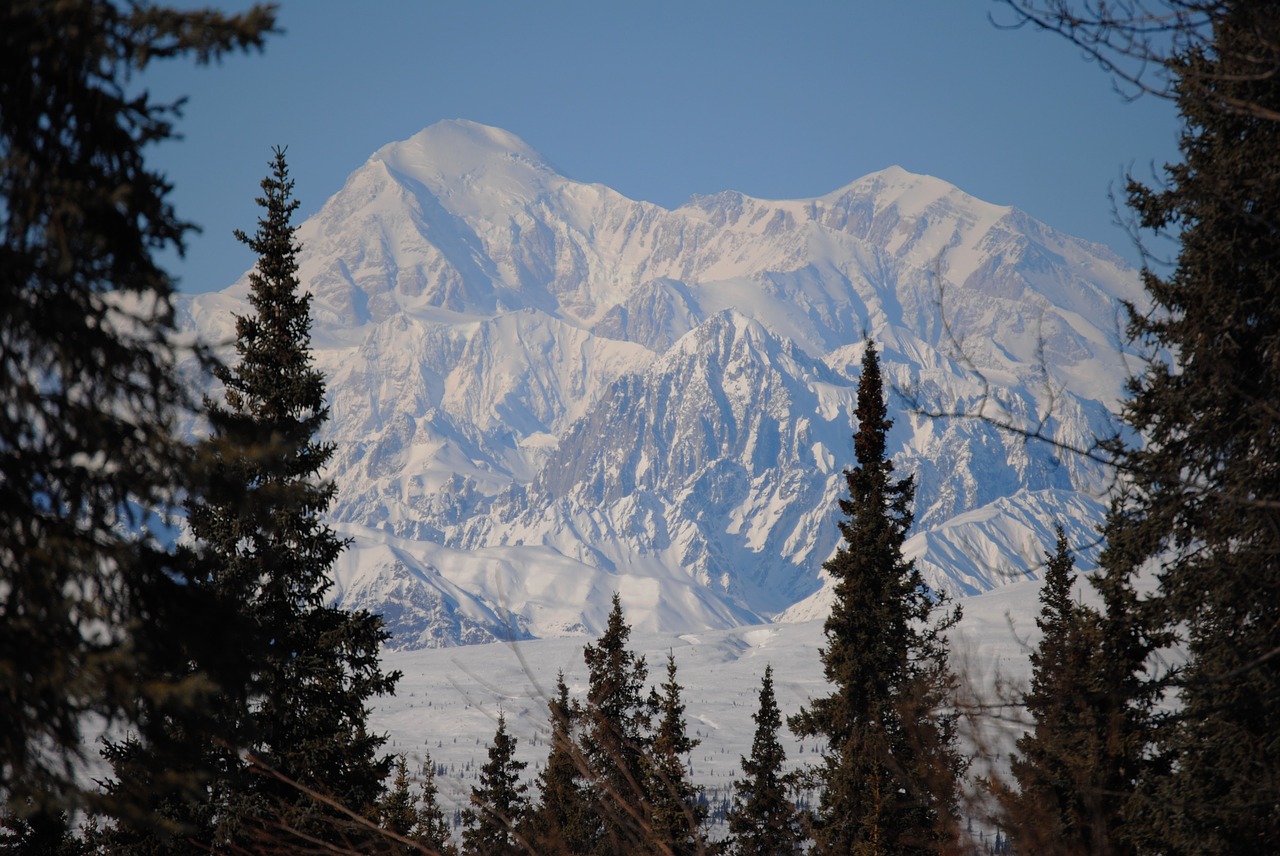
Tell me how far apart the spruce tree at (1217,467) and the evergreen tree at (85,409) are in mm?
5833

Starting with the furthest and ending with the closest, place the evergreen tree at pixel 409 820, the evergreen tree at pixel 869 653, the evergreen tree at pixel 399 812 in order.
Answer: the evergreen tree at pixel 869 653 < the evergreen tree at pixel 399 812 < the evergreen tree at pixel 409 820

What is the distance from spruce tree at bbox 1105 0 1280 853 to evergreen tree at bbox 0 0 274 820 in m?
5.83

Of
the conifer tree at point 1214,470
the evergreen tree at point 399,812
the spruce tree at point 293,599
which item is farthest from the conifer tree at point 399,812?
the conifer tree at point 1214,470

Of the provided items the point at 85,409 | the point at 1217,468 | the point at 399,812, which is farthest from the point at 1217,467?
the point at 399,812

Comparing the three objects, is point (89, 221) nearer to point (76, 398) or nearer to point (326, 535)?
point (76, 398)

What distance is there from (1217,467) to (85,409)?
877cm

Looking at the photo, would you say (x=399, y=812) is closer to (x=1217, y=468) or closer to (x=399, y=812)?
(x=399, y=812)

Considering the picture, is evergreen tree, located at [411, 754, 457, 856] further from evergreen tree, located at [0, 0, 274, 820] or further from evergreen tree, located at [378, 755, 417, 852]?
evergreen tree, located at [0, 0, 274, 820]

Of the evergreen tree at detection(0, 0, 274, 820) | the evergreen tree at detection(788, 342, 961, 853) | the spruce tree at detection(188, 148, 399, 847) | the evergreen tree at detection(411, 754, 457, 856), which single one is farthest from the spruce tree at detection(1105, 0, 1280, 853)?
the spruce tree at detection(188, 148, 399, 847)

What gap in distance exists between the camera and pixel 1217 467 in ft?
30.3

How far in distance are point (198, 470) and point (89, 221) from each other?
1037 millimetres

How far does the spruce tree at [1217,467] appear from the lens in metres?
7.88

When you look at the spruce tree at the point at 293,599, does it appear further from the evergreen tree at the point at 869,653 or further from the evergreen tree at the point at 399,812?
the evergreen tree at the point at 869,653

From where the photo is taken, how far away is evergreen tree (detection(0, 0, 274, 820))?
3.93m
